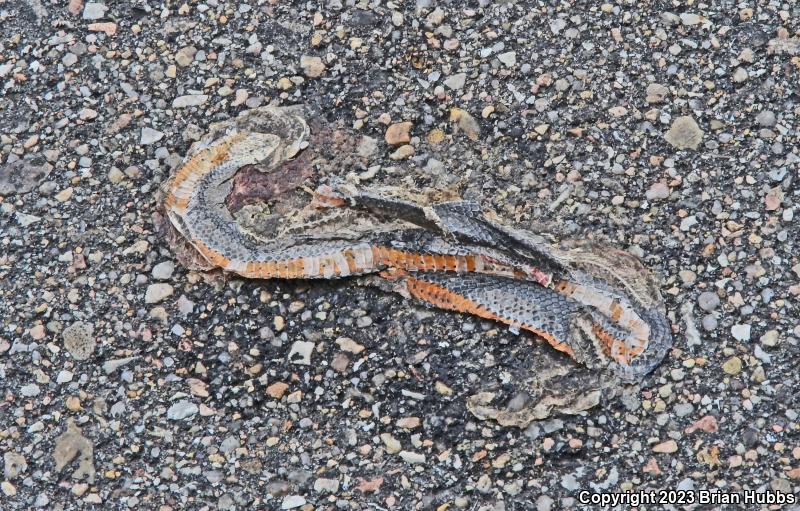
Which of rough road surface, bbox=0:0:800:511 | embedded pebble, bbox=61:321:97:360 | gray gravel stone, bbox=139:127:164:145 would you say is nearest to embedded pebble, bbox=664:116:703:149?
rough road surface, bbox=0:0:800:511

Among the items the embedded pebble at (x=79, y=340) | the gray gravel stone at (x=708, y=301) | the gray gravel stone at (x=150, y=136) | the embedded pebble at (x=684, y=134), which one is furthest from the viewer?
the gray gravel stone at (x=150, y=136)

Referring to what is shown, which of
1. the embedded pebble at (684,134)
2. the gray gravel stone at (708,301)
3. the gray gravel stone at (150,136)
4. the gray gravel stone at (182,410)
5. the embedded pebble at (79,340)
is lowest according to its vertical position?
the gray gravel stone at (182,410)

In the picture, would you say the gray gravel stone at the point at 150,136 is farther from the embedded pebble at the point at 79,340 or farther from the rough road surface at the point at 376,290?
the embedded pebble at the point at 79,340

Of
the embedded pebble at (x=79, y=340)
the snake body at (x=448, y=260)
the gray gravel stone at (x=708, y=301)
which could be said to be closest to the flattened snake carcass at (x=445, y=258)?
the snake body at (x=448, y=260)

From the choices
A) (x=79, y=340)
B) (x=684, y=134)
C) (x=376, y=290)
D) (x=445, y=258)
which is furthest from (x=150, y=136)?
(x=684, y=134)

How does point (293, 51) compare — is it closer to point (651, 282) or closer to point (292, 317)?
point (292, 317)

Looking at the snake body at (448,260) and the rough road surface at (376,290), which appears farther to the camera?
the snake body at (448,260)

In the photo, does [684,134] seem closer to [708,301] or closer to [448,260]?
[708,301]

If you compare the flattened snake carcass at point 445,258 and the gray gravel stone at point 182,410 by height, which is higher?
the flattened snake carcass at point 445,258

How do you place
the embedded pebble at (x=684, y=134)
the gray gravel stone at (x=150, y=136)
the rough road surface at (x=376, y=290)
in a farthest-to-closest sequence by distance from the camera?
the gray gravel stone at (x=150, y=136), the embedded pebble at (x=684, y=134), the rough road surface at (x=376, y=290)
